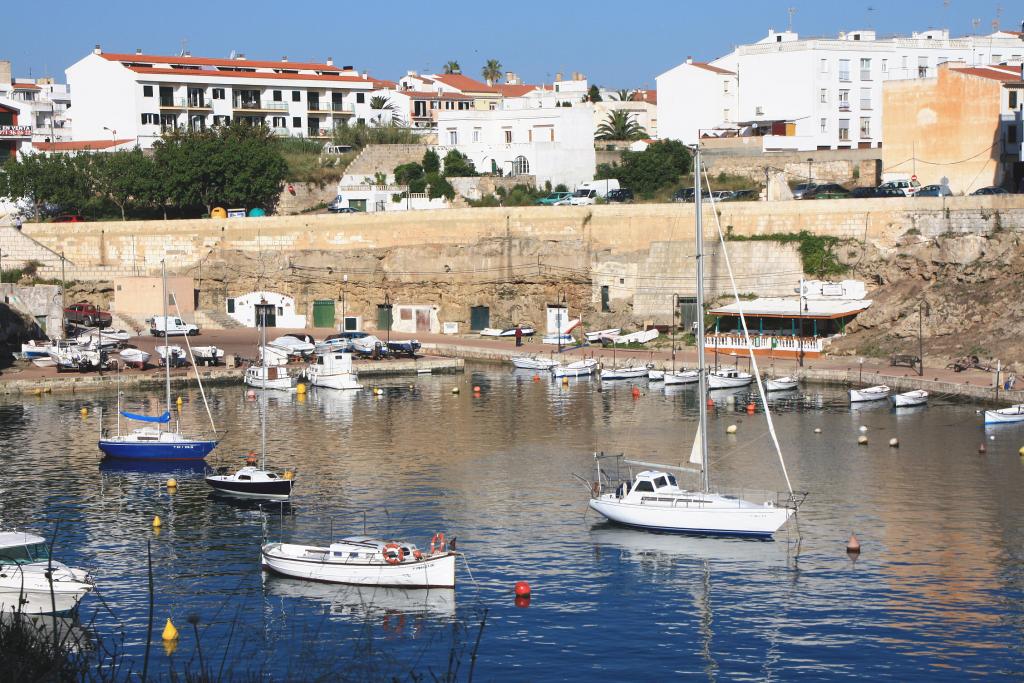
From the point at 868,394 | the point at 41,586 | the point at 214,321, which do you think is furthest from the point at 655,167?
the point at 41,586

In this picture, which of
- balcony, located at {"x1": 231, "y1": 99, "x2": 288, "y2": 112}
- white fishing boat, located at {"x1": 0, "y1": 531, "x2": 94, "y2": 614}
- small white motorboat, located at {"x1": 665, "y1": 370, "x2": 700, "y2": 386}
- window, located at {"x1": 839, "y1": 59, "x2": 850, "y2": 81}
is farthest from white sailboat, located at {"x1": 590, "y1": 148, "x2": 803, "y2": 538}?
Answer: balcony, located at {"x1": 231, "y1": 99, "x2": 288, "y2": 112}

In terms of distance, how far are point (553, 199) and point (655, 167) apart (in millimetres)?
6379

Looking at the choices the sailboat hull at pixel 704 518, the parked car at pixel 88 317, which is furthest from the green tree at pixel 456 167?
the sailboat hull at pixel 704 518

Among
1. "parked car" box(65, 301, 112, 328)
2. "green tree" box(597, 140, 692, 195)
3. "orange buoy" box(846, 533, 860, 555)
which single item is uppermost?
"green tree" box(597, 140, 692, 195)

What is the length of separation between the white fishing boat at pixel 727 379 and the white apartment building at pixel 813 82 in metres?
26.9

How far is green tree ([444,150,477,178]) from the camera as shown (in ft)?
257

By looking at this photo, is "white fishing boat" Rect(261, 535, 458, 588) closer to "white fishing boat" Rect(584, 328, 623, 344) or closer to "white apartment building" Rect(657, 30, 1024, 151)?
"white fishing boat" Rect(584, 328, 623, 344)

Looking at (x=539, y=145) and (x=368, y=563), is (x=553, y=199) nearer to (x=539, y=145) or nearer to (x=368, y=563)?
(x=539, y=145)

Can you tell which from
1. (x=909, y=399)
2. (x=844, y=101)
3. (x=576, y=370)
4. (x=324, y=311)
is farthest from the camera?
(x=844, y=101)

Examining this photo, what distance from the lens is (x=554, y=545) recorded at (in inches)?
1198

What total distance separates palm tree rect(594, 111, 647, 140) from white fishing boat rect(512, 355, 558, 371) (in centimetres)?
3307

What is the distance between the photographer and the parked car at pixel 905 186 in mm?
62875

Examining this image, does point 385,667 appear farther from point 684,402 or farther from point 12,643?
point 684,402

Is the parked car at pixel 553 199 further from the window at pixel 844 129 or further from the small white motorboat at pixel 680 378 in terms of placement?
the small white motorboat at pixel 680 378
